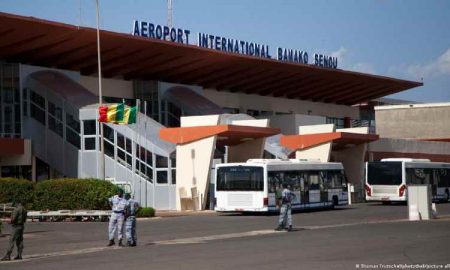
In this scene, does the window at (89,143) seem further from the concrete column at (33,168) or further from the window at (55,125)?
the concrete column at (33,168)

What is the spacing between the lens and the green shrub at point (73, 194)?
39094 mm

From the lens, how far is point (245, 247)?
67.3 feet

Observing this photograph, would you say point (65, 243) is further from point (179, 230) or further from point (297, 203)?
point (297, 203)

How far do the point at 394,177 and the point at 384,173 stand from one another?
73cm

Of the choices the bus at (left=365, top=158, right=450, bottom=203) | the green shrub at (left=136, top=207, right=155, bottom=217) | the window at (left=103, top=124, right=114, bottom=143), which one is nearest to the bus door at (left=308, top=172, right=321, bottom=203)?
the bus at (left=365, top=158, right=450, bottom=203)

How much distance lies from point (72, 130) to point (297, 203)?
16.6m

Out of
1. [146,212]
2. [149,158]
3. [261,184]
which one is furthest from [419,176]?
[146,212]

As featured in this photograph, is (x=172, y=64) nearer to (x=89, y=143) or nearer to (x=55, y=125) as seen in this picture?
(x=55, y=125)

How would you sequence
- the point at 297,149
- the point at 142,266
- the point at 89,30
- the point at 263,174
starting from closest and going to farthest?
1. the point at 142,266
2. the point at 263,174
3. the point at 89,30
4. the point at 297,149

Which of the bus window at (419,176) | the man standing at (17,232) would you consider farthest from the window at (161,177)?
the man standing at (17,232)

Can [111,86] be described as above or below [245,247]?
above

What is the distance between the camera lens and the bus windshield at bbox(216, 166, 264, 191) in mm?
38750

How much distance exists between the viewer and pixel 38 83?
51281 millimetres

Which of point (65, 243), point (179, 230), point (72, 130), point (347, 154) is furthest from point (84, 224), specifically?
point (347, 154)
